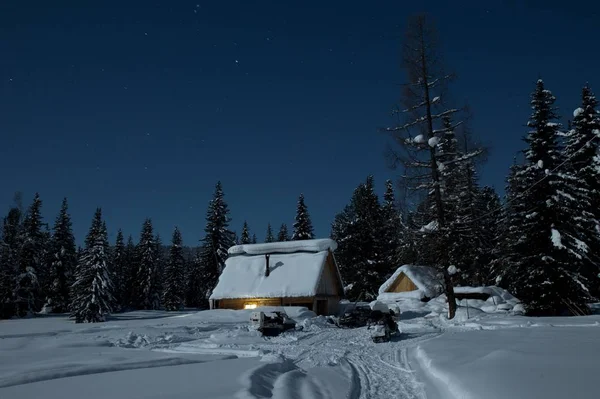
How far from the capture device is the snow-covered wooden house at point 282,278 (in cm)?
3641

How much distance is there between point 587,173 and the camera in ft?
106

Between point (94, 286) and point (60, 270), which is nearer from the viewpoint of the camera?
point (94, 286)

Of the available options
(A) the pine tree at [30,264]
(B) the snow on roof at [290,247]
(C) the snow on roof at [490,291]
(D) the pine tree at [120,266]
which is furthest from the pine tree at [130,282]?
(C) the snow on roof at [490,291]

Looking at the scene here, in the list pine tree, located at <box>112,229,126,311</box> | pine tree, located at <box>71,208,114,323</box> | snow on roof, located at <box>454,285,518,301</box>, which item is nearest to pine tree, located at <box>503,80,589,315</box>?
snow on roof, located at <box>454,285,518,301</box>

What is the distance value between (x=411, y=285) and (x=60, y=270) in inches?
1728

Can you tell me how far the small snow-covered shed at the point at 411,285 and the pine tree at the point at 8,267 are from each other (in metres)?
41.1

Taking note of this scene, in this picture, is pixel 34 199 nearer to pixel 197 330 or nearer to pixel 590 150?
pixel 197 330

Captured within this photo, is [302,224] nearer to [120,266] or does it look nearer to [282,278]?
[282,278]

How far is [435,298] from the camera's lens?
4259 cm

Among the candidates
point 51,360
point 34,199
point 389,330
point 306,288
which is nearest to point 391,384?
point 51,360

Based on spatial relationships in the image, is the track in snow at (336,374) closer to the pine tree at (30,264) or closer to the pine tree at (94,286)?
the pine tree at (94,286)

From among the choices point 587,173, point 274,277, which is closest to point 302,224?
point 274,277

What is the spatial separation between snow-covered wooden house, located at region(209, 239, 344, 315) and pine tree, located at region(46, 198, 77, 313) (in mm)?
28528

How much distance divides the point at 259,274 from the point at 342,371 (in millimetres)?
27832
